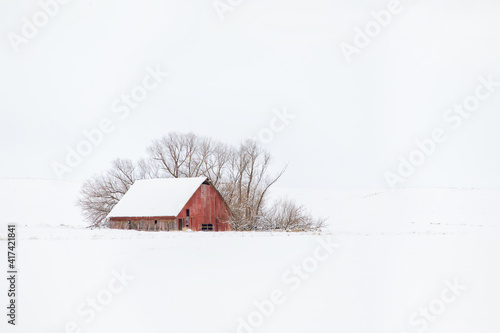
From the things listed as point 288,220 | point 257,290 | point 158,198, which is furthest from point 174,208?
point 257,290

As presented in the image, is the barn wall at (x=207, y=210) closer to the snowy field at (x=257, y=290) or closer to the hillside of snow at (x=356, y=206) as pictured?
the hillside of snow at (x=356, y=206)

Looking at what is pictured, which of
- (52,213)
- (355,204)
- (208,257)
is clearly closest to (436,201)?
(355,204)

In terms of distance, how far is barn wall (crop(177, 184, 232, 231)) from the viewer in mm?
39969

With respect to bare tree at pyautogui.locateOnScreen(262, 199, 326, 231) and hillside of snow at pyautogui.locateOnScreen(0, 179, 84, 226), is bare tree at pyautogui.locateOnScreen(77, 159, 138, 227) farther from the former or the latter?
bare tree at pyautogui.locateOnScreen(262, 199, 326, 231)

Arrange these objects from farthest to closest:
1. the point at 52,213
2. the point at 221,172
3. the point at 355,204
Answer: the point at 355,204
the point at 52,213
the point at 221,172

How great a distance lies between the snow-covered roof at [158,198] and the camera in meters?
39.1

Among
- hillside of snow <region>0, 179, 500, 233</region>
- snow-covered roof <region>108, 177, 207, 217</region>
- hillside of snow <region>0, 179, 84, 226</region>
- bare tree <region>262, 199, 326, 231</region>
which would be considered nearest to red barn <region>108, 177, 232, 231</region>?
snow-covered roof <region>108, 177, 207, 217</region>

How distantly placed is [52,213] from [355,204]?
35825 mm

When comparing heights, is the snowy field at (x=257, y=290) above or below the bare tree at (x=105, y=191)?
below

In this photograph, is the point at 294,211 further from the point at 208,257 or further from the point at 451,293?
the point at 451,293

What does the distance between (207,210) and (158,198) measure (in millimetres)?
3903

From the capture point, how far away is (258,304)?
29.9 ft

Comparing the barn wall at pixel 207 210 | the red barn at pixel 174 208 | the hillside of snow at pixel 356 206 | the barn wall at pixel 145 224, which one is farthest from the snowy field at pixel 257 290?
the hillside of snow at pixel 356 206

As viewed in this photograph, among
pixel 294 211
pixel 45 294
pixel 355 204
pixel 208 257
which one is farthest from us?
pixel 355 204
